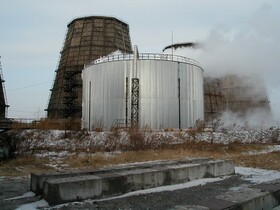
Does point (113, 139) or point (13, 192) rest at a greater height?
point (113, 139)

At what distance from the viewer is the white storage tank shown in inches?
1021

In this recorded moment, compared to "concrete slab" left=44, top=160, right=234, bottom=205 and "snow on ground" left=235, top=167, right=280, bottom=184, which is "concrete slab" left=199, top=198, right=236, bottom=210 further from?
"snow on ground" left=235, top=167, right=280, bottom=184

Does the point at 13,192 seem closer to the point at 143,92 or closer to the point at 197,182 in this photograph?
the point at 197,182

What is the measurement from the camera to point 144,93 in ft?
85.4

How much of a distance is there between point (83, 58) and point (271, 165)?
38013 mm

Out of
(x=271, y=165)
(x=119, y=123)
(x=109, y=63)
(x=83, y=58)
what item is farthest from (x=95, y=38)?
(x=271, y=165)

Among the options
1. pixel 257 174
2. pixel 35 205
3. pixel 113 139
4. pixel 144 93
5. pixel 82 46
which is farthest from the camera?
pixel 82 46

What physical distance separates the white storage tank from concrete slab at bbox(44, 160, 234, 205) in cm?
1600

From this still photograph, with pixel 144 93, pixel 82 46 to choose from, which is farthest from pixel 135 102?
pixel 82 46

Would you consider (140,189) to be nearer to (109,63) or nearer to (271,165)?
(271,165)

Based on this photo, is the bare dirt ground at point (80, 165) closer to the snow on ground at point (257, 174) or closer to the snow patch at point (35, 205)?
the snow patch at point (35, 205)

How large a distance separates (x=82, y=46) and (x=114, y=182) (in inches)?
1713

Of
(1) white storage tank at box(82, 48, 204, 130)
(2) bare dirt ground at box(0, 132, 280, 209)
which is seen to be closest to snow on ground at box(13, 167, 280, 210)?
(2) bare dirt ground at box(0, 132, 280, 209)

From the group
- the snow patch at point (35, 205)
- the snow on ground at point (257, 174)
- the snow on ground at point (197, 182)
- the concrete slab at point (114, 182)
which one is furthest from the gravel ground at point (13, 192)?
the snow on ground at point (257, 174)
